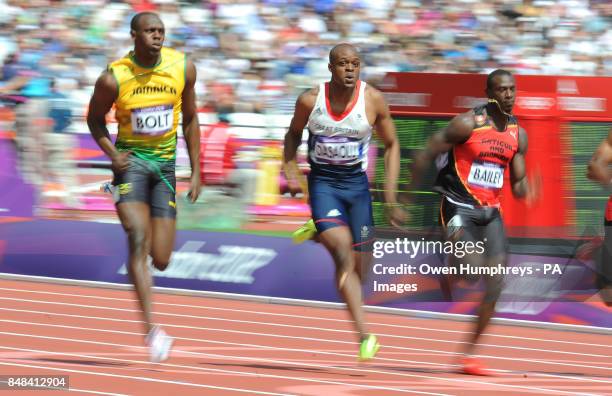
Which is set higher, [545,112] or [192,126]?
[192,126]

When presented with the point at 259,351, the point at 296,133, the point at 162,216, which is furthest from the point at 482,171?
the point at 259,351

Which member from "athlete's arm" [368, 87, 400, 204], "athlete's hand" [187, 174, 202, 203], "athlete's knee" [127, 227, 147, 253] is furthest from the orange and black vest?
"athlete's knee" [127, 227, 147, 253]

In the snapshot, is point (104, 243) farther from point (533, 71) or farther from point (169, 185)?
point (533, 71)

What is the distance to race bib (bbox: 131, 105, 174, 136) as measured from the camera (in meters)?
7.66

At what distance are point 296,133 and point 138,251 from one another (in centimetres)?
126

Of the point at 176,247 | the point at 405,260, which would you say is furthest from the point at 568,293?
the point at 176,247

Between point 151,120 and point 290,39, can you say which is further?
point 290,39

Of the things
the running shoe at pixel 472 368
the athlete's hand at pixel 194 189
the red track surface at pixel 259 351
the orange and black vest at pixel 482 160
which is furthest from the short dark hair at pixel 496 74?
the athlete's hand at pixel 194 189

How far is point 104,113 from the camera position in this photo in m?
7.68

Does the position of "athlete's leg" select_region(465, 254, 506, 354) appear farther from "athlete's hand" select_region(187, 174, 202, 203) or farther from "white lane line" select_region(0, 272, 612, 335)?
"white lane line" select_region(0, 272, 612, 335)

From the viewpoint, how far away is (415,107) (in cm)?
1188

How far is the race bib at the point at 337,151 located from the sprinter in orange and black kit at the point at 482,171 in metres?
0.43

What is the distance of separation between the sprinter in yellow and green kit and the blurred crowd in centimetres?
802

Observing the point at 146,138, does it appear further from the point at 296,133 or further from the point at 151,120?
the point at 296,133
